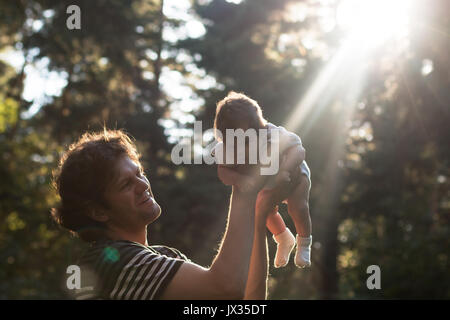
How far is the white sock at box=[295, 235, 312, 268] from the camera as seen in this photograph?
2.62 meters

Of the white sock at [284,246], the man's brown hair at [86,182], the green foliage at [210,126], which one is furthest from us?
the green foliage at [210,126]

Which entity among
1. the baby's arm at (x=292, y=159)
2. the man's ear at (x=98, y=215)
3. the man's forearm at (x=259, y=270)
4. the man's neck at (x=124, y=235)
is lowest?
the man's forearm at (x=259, y=270)

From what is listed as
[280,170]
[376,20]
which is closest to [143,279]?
[280,170]

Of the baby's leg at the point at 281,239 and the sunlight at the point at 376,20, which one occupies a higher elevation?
the sunlight at the point at 376,20

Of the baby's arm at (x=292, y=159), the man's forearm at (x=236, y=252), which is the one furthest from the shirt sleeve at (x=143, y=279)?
the baby's arm at (x=292, y=159)

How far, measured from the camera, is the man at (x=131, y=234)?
169 centimetres

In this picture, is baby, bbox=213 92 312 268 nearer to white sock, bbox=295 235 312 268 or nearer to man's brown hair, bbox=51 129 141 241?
white sock, bbox=295 235 312 268

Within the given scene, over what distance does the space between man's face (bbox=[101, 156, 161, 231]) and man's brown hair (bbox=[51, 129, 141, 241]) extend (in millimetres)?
28

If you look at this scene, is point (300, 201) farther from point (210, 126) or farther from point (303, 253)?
point (210, 126)

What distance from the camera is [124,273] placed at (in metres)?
1.74

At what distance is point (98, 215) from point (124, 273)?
35cm

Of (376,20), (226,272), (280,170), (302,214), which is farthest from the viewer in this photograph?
(376,20)

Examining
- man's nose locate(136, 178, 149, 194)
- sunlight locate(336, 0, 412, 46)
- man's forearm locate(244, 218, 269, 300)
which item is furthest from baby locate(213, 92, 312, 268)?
sunlight locate(336, 0, 412, 46)

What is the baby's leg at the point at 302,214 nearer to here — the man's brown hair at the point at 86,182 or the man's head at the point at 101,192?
the man's head at the point at 101,192
